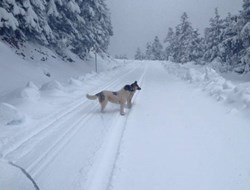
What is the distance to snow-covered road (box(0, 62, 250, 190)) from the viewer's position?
4871 mm

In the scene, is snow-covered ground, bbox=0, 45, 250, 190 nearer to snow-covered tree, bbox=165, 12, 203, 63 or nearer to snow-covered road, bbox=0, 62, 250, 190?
snow-covered road, bbox=0, 62, 250, 190

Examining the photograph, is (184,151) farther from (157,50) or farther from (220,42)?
(157,50)

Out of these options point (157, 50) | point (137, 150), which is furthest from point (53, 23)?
point (157, 50)

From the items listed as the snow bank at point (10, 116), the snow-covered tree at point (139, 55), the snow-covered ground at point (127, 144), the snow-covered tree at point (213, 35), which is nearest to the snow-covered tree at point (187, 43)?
the snow-covered tree at point (213, 35)

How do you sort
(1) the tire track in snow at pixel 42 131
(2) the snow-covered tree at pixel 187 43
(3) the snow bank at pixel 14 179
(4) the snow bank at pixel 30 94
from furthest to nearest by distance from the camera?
(2) the snow-covered tree at pixel 187 43 < (4) the snow bank at pixel 30 94 < (1) the tire track in snow at pixel 42 131 < (3) the snow bank at pixel 14 179

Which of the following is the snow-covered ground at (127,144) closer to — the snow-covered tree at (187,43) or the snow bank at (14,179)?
the snow bank at (14,179)

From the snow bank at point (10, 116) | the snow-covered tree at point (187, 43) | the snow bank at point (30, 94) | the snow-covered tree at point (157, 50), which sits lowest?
the snow-covered tree at point (157, 50)

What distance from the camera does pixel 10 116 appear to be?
8367 mm

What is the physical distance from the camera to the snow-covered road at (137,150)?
192 inches

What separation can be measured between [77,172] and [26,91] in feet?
22.3

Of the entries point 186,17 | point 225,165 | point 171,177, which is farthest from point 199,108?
point 186,17

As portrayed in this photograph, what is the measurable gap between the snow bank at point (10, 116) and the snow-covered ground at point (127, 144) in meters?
0.03

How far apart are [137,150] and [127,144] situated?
42 cm

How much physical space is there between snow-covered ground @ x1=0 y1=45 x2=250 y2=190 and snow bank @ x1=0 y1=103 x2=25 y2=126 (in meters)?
0.03
